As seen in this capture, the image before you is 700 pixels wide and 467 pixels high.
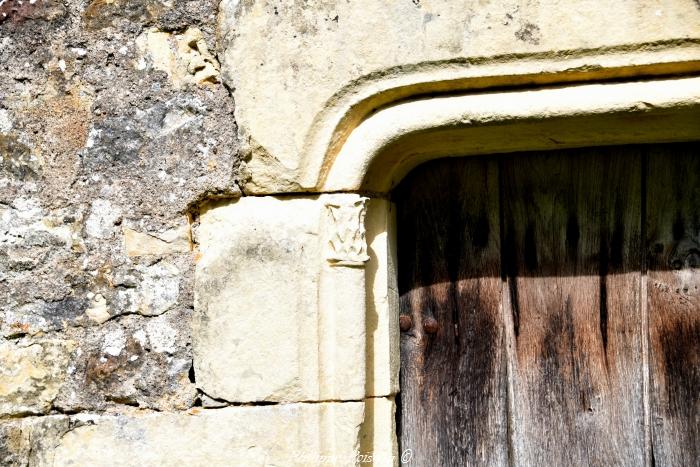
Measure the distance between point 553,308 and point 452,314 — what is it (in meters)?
0.22

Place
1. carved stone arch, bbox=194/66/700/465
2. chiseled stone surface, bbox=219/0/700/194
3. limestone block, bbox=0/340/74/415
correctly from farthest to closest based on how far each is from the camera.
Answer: limestone block, bbox=0/340/74/415, carved stone arch, bbox=194/66/700/465, chiseled stone surface, bbox=219/0/700/194

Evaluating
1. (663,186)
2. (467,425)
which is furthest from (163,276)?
(663,186)

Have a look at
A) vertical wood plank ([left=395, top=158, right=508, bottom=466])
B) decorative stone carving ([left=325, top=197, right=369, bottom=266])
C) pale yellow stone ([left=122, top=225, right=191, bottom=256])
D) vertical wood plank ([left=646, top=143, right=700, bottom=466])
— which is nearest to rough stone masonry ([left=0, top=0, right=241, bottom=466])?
pale yellow stone ([left=122, top=225, right=191, bottom=256])

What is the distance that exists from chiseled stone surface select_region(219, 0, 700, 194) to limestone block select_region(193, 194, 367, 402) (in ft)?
0.31

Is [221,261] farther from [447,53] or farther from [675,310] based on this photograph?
[675,310]

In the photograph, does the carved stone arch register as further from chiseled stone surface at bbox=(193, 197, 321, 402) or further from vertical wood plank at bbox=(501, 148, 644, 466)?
vertical wood plank at bbox=(501, 148, 644, 466)

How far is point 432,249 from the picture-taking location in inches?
75.9

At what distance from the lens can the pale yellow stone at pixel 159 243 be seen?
1.80 meters

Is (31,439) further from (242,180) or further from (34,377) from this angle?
(242,180)

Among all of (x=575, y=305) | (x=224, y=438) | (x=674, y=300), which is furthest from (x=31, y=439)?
(x=674, y=300)

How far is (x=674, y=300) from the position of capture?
181 centimetres

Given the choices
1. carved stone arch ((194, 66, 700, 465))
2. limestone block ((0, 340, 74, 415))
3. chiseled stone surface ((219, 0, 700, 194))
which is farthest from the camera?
limestone block ((0, 340, 74, 415))

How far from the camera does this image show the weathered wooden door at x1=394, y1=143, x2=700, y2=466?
1.81m

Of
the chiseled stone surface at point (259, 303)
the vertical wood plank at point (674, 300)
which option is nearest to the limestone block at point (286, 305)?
the chiseled stone surface at point (259, 303)
